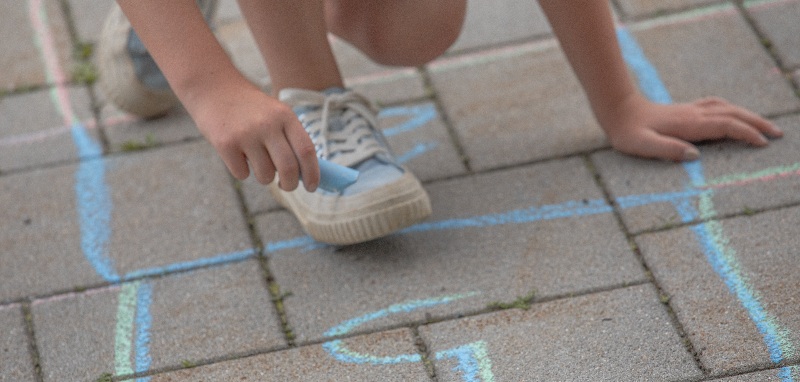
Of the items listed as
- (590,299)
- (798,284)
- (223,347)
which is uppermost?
(223,347)

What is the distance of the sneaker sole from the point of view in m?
1.79

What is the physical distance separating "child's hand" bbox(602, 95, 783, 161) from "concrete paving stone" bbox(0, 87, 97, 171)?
45.7 inches

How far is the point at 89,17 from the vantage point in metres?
2.62

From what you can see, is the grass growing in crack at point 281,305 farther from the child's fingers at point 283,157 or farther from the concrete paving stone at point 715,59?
the concrete paving stone at point 715,59

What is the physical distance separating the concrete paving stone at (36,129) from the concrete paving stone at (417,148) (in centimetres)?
46

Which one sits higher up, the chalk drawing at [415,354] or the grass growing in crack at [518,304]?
the chalk drawing at [415,354]

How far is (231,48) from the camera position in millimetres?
2471

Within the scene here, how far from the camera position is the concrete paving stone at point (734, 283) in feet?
5.10

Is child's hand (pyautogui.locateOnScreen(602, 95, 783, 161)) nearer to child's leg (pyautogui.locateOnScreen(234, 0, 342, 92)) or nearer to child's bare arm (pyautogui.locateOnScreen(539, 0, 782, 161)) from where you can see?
child's bare arm (pyautogui.locateOnScreen(539, 0, 782, 161))

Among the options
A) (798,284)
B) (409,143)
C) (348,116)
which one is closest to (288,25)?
(348,116)

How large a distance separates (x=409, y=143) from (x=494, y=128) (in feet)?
0.61

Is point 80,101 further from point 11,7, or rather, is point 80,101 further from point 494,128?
point 494,128

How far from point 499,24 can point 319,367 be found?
1.17 meters

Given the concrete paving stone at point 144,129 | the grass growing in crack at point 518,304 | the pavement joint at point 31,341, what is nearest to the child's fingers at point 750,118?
the grass growing in crack at point 518,304
